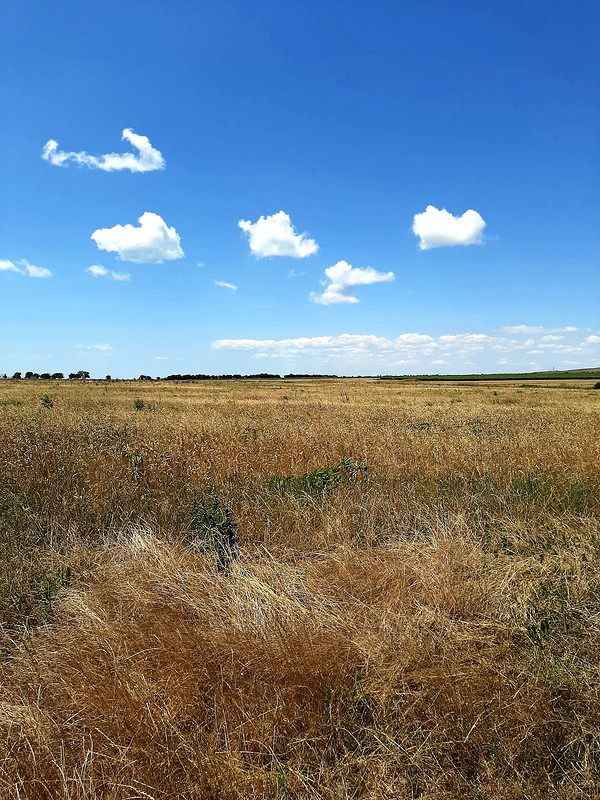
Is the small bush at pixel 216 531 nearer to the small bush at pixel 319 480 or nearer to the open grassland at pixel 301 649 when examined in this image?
the open grassland at pixel 301 649

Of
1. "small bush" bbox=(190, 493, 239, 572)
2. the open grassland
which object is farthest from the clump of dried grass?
"small bush" bbox=(190, 493, 239, 572)

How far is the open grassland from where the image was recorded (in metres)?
1.89

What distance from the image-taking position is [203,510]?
449 centimetres

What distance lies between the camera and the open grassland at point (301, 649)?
1890 millimetres

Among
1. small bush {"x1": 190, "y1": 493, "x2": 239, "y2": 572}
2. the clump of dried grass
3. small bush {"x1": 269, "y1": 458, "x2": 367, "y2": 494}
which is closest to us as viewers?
the clump of dried grass

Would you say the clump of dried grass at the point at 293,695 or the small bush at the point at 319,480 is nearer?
the clump of dried grass at the point at 293,695

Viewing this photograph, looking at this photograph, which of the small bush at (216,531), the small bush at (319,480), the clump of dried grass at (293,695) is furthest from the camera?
the small bush at (319,480)

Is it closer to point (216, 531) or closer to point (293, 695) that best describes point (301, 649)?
point (293, 695)

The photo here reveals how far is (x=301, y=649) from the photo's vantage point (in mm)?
2465

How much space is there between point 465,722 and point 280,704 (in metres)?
0.95

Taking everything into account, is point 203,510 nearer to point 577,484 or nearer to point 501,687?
point 501,687

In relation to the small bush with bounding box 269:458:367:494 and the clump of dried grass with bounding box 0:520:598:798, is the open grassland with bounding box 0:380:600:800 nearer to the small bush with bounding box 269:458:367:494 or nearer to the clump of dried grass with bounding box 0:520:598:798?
the clump of dried grass with bounding box 0:520:598:798

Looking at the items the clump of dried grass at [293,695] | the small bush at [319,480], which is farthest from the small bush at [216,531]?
the small bush at [319,480]

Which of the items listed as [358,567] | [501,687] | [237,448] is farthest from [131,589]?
[237,448]
